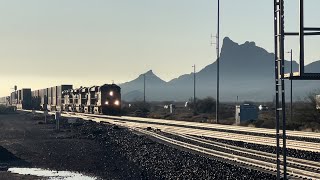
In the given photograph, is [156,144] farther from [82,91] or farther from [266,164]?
[82,91]

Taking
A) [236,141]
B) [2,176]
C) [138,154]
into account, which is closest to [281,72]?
[2,176]

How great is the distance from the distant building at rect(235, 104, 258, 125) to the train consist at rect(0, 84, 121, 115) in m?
28.7

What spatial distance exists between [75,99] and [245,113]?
48061 millimetres

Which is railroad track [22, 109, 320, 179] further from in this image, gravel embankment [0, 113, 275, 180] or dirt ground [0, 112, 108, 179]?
dirt ground [0, 112, 108, 179]

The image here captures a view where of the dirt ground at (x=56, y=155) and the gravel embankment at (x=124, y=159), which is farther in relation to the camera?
the dirt ground at (x=56, y=155)

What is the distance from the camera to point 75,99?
9206 cm

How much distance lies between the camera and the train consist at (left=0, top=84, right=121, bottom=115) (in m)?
75.6

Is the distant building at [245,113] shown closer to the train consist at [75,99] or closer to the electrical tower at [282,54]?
the train consist at [75,99]

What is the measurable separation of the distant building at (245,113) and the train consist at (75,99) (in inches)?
1128

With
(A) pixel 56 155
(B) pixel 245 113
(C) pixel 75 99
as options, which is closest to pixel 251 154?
(A) pixel 56 155

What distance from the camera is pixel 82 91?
8550 centimetres

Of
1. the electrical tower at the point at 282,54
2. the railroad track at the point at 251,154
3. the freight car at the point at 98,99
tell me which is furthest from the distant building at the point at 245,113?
the electrical tower at the point at 282,54

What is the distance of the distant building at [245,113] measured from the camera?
5100 cm

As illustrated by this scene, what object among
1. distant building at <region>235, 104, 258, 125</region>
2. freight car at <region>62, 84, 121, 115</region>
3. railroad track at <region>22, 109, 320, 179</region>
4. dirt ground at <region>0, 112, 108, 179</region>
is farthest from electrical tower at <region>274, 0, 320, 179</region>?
freight car at <region>62, 84, 121, 115</region>
